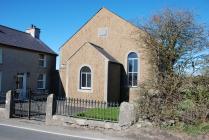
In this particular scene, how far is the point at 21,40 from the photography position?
102 feet

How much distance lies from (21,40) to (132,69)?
13482 millimetres

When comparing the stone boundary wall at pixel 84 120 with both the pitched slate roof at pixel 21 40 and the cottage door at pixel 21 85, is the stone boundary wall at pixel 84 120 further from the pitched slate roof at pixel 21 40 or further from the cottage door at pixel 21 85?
the cottage door at pixel 21 85

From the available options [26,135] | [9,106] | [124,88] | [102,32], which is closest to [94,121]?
[26,135]

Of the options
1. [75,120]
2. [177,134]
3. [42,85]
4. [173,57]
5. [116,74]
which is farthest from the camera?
[42,85]

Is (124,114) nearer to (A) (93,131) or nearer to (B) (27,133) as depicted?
(A) (93,131)

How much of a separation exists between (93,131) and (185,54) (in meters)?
10.9

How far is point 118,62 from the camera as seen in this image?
24922mm

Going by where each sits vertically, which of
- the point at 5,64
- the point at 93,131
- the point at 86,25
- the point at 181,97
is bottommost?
the point at 93,131

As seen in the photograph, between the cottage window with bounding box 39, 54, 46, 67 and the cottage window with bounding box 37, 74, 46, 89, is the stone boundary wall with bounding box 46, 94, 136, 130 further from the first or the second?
the cottage window with bounding box 39, 54, 46, 67

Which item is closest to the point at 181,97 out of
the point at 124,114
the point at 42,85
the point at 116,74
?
the point at 124,114

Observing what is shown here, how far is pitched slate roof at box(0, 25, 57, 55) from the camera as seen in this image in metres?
28.5

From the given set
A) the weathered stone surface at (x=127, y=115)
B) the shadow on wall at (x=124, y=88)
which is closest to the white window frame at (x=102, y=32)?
the shadow on wall at (x=124, y=88)

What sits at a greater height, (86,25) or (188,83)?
(86,25)

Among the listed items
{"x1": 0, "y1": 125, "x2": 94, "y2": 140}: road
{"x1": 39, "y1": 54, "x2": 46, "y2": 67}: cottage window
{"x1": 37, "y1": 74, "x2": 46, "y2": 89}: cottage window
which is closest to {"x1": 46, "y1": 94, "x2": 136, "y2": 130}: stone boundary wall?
{"x1": 0, "y1": 125, "x2": 94, "y2": 140}: road
